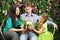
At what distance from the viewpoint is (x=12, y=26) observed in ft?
19.8

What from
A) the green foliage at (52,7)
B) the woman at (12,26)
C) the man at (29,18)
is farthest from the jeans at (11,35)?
the green foliage at (52,7)

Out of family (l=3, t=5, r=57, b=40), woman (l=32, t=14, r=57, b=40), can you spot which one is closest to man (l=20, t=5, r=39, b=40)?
family (l=3, t=5, r=57, b=40)

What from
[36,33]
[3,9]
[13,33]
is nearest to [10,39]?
[13,33]

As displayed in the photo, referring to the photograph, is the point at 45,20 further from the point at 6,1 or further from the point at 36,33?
the point at 6,1

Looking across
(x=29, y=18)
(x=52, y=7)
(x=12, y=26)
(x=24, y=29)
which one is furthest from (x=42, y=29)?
(x=52, y=7)

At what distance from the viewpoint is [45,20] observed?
6.01 metres

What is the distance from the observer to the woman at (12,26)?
585 cm

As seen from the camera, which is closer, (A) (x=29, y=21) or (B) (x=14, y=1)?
(A) (x=29, y=21)

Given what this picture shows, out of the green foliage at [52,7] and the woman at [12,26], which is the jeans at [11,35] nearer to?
the woman at [12,26]

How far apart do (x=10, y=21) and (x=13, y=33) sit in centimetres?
28

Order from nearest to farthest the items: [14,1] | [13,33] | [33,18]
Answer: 1. [13,33]
2. [33,18]
3. [14,1]

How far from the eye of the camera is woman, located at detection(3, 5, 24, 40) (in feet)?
19.2

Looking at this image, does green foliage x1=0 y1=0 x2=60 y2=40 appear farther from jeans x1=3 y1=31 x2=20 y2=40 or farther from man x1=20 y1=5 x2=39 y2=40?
jeans x1=3 y1=31 x2=20 y2=40

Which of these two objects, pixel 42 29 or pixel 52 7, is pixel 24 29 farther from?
pixel 52 7
